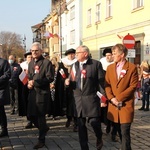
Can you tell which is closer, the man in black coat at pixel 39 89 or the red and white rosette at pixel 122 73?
the red and white rosette at pixel 122 73

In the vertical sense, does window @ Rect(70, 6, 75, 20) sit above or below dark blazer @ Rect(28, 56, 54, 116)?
above

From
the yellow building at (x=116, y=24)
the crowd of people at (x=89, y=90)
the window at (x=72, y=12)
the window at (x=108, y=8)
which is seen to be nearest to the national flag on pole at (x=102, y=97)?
the crowd of people at (x=89, y=90)

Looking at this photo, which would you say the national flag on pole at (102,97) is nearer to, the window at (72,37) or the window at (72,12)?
the window at (72,37)

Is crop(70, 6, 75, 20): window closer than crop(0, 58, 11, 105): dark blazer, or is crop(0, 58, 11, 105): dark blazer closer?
crop(0, 58, 11, 105): dark blazer

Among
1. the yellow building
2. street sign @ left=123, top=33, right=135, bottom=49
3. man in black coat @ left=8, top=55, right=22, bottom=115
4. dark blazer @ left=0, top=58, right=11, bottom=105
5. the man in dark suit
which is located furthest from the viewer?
the yellow building

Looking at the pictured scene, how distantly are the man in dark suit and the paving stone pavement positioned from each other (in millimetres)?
799

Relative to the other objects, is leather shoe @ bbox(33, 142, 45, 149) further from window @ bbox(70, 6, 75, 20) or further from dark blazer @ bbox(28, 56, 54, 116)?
window @ bbox(70, 6, 75, 20)

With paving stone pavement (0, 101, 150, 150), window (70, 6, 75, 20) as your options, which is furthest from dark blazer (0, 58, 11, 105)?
window (70, 6, 75, 20)

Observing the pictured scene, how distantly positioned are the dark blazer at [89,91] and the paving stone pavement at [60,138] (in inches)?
40.0

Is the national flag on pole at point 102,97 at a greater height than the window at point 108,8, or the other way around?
the window at point 108,8

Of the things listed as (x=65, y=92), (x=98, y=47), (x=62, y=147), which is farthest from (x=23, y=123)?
(x=98, y=47)

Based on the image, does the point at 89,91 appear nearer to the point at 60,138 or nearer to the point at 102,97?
the point at 102,97

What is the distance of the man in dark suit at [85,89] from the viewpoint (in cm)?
572

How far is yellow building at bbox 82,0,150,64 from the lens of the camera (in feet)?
69.4
